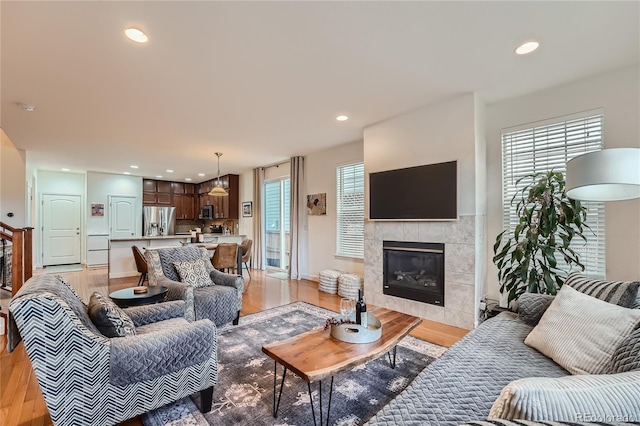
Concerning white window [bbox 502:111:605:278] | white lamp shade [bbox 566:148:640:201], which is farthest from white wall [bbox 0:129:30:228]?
white window [bbox 502:111:605:278]

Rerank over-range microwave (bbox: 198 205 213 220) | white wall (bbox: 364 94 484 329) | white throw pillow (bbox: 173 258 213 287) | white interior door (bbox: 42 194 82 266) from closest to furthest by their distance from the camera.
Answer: white wall (bbox: 364 94 484 329) < white throw pillow (bbox: 173 258 213 287) < white interior door (bbox: 42 194 82 266) < over-range microwave (bbox: 198 205 213 220)

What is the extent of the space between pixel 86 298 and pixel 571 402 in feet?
20.4

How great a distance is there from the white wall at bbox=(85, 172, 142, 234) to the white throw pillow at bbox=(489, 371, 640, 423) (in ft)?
32.3

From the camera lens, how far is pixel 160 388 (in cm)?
169

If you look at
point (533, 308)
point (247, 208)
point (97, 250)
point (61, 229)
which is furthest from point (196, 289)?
point (61, 229)

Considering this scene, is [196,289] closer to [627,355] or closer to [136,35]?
[136,35]

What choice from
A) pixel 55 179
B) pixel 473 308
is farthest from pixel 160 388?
pixel 55 179

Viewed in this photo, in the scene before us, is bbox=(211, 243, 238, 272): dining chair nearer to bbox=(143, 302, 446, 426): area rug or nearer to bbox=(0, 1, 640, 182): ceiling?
bbox=(0, 1, 640, 182): ceiling

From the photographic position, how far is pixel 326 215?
18.6ft

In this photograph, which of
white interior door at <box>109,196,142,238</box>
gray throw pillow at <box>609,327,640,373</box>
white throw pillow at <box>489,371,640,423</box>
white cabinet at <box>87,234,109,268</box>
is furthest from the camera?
white interior door at <box>109,196,142,238</box>

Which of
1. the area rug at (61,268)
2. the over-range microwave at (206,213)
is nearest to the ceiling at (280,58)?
the area rug at (61,268)

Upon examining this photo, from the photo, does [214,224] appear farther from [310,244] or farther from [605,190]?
[605,190]

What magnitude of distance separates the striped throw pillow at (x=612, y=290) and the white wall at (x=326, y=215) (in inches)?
131

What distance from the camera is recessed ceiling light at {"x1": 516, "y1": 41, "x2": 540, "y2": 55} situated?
232 cm
